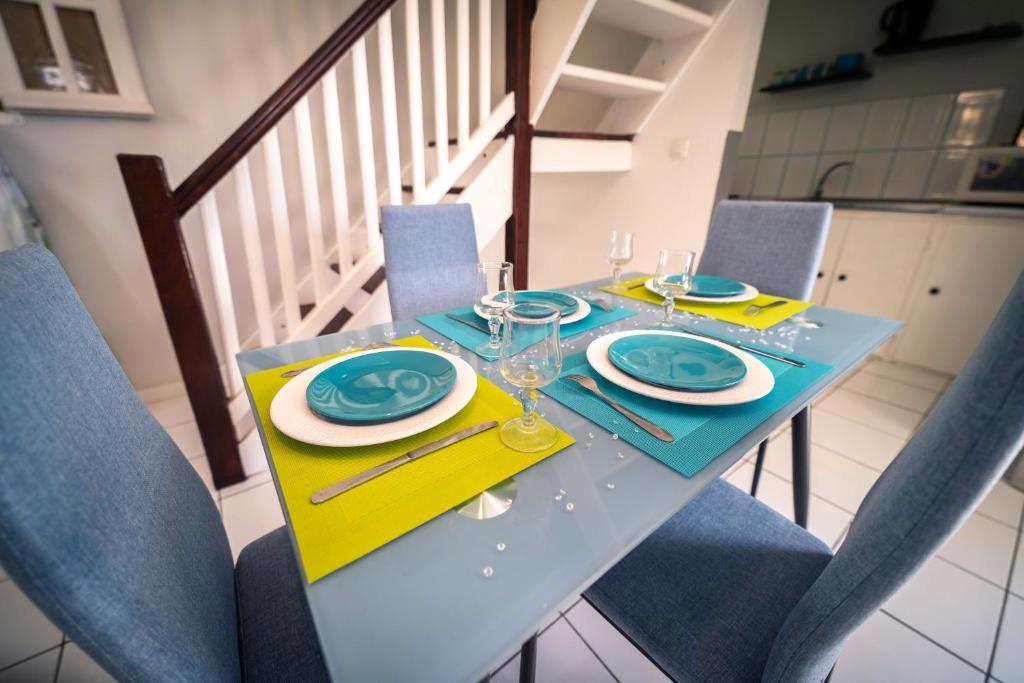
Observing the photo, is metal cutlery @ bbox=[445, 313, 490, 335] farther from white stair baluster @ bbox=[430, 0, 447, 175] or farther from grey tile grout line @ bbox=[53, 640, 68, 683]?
grey tile grout line @ bbox=[53, 640, 68, 683]

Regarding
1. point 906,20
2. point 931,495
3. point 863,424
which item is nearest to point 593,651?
point 931,495

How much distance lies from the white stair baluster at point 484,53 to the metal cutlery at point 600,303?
1179 mm

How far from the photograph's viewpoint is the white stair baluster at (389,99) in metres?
1.53

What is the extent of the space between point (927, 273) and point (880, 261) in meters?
0.22

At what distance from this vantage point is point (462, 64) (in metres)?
1.72

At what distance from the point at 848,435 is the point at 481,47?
2375 millimetres

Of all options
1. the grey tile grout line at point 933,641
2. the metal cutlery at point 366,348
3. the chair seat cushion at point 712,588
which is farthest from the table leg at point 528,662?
the grey tile grout line at point 933,641

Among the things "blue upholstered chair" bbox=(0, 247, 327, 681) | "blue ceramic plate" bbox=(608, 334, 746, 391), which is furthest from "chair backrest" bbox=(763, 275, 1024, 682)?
"blue upholstered chair" bbox=(0, 247, 327, 681)

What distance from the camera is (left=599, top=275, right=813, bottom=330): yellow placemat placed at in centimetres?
104

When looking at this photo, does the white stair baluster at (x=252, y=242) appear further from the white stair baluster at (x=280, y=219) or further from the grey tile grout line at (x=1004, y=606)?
the grey tile grout line at (x=1004, y=606)

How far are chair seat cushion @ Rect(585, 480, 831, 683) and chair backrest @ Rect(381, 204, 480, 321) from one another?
977 millimetres

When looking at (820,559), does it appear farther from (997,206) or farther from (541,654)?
(997,206)

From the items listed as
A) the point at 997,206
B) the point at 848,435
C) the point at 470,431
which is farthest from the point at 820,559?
the point at 997,206

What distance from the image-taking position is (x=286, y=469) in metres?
0.51
